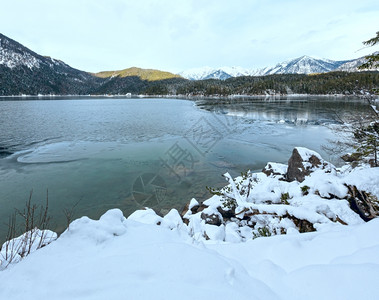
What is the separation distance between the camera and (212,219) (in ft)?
27.6

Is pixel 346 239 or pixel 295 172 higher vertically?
pixel 346 239

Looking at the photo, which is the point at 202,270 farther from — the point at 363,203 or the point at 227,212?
the point at 363,203

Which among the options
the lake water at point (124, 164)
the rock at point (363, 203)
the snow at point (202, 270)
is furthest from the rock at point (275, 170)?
the snow at point (202, 270)

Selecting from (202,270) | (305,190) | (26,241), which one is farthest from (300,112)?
(26,241)

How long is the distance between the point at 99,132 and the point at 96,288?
1174 inches

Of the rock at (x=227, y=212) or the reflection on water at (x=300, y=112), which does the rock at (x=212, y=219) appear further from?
the reflection on water at (x=300, y=112)

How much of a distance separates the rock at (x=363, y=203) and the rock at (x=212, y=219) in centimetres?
488

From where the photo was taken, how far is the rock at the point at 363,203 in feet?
19.6

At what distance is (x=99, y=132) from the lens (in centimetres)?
2955

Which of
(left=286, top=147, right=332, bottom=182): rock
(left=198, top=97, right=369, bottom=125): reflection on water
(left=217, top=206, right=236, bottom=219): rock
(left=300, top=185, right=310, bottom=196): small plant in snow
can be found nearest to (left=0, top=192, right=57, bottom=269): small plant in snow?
(left=217, top=206, right=236, bottom=219): rock

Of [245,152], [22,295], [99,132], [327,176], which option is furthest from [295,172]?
[99,132]

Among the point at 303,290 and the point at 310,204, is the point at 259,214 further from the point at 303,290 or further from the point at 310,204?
the point at 303,290

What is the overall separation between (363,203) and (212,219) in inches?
216

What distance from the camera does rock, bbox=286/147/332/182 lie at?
1161cm
